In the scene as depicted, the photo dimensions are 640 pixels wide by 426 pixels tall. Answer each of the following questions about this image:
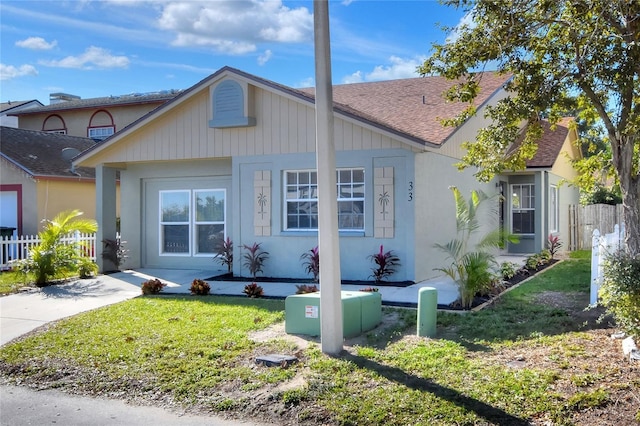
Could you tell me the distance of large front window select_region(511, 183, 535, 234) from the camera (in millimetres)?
19812

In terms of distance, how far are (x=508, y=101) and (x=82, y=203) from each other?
1659 centimetres

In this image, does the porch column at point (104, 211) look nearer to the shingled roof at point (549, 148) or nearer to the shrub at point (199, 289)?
the shrub at point (199, 289)

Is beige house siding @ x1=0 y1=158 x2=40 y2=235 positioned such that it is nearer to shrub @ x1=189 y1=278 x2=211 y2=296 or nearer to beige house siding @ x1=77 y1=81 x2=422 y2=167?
beige house siding @ x1=77 y1=81 x2=422 y2=167

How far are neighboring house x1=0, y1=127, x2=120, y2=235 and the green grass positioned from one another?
1132 centimetres

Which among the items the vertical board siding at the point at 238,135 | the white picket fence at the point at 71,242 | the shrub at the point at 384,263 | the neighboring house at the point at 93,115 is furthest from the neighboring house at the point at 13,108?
the shrub at the point at 384,263

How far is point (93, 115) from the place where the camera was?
90.6 feet

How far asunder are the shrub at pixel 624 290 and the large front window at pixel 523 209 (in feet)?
43.7

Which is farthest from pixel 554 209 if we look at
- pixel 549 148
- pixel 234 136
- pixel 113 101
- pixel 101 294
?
pixel 113 101

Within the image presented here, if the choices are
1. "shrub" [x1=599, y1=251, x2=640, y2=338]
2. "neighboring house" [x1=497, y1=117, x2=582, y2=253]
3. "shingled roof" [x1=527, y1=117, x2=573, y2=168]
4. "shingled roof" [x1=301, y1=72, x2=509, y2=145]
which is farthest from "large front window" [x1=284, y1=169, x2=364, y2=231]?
"shingled roof" [x1=527, y1=117, x2=573, y2=168]

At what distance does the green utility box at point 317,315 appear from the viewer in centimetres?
791

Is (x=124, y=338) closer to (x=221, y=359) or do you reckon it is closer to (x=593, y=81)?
(x=221, y=359)

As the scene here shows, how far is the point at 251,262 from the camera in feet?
45.3

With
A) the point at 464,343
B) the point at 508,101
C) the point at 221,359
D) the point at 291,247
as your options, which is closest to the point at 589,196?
the point at 291,247

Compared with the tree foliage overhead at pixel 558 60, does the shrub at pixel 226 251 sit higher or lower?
lower
